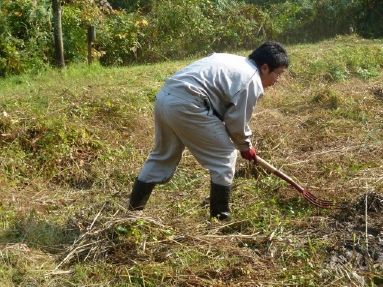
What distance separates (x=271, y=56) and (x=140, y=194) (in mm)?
1427

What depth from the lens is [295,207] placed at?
196 inches

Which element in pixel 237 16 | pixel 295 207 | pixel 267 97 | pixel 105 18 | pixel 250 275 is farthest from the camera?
pixel 237 16

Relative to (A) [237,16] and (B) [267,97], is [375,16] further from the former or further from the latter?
(B) [267,97]

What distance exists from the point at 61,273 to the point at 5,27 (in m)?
6.51

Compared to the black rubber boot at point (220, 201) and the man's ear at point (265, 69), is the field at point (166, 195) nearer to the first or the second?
the black rubber boot at point (220, 201)

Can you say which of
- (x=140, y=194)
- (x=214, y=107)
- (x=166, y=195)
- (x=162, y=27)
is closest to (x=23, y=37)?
(x=162, y=27)

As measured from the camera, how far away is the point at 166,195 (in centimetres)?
539

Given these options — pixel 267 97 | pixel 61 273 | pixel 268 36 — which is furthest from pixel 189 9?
pixel 61 273

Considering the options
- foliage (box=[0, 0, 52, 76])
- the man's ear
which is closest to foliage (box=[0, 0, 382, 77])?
foliage (box=[0, 0, 52, 76])

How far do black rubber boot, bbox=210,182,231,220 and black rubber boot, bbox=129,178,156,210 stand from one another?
0.49 meters

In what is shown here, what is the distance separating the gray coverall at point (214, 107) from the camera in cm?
413

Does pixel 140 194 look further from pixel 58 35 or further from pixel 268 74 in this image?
pixel 58 35

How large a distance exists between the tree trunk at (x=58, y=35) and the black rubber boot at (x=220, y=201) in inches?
220

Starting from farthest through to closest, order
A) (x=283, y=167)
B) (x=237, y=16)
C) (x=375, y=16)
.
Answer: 1. (x=375, y=16)
2. (x=237, y=16)
3. (x=283, y=167)
